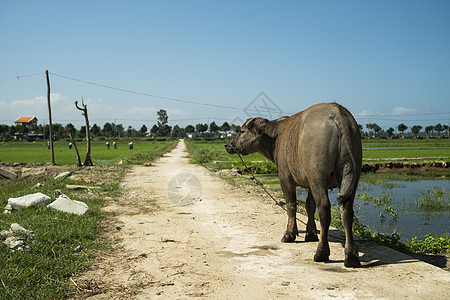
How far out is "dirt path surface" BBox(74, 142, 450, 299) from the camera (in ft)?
10.8

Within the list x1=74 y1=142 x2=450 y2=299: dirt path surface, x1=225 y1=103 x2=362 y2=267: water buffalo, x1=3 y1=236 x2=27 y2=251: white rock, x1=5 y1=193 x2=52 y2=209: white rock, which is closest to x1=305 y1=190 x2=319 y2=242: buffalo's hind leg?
x1=74 y1=142 x2=450 y2=299: dirt path surface

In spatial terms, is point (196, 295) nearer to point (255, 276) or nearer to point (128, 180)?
point (255, 276)

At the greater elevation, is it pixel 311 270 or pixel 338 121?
pixel 338 121

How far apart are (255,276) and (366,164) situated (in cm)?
1762

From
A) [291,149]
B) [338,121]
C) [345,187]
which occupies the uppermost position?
[338,121]

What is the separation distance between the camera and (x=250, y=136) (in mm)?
5812

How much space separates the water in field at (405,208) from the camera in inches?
296

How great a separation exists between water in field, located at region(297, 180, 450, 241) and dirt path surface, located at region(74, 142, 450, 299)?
2358mm

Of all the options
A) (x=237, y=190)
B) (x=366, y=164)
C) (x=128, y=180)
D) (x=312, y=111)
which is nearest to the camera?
(x=312, y=111)

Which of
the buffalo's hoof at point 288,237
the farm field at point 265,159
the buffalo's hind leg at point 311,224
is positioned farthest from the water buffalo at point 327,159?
the farm field at point 265,159

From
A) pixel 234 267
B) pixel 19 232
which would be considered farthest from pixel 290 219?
pixel 19 232

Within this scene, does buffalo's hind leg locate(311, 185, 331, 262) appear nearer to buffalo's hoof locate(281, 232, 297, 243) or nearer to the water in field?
buffalo's hoof locate(281, 232, 297, 243)

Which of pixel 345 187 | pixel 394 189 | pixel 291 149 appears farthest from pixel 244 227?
pixel 394 189

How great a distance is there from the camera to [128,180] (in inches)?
500
